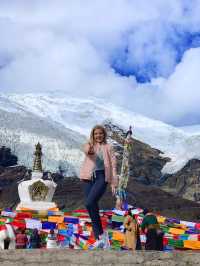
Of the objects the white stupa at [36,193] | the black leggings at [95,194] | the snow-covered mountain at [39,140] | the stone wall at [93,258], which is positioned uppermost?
the snow-covered mountain at [39,140]

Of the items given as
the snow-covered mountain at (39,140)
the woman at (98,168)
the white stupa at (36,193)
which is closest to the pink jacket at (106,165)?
the woman at (98,168)

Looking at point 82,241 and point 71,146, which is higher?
point 71,146

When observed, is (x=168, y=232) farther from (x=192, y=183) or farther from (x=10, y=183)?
(x=192, y=183)

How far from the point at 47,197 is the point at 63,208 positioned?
2365 centimetres

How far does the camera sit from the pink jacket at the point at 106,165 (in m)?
8.28

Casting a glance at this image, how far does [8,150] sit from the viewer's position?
243 feet

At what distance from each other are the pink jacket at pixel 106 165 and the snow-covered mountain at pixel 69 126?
68.7 meters

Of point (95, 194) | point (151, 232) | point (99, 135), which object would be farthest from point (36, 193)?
point (95, 194)

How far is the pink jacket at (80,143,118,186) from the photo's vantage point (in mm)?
8281

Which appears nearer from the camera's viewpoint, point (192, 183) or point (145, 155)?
point (192, 183)

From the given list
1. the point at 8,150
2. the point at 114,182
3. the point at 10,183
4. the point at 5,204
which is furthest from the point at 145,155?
the point at 114,182

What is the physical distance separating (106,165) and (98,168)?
11 cm

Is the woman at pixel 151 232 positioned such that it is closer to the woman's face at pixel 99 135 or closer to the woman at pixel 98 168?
the woman at pixel 98 168

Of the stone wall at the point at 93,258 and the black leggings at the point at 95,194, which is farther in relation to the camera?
the black leggings at the point at 95,194
